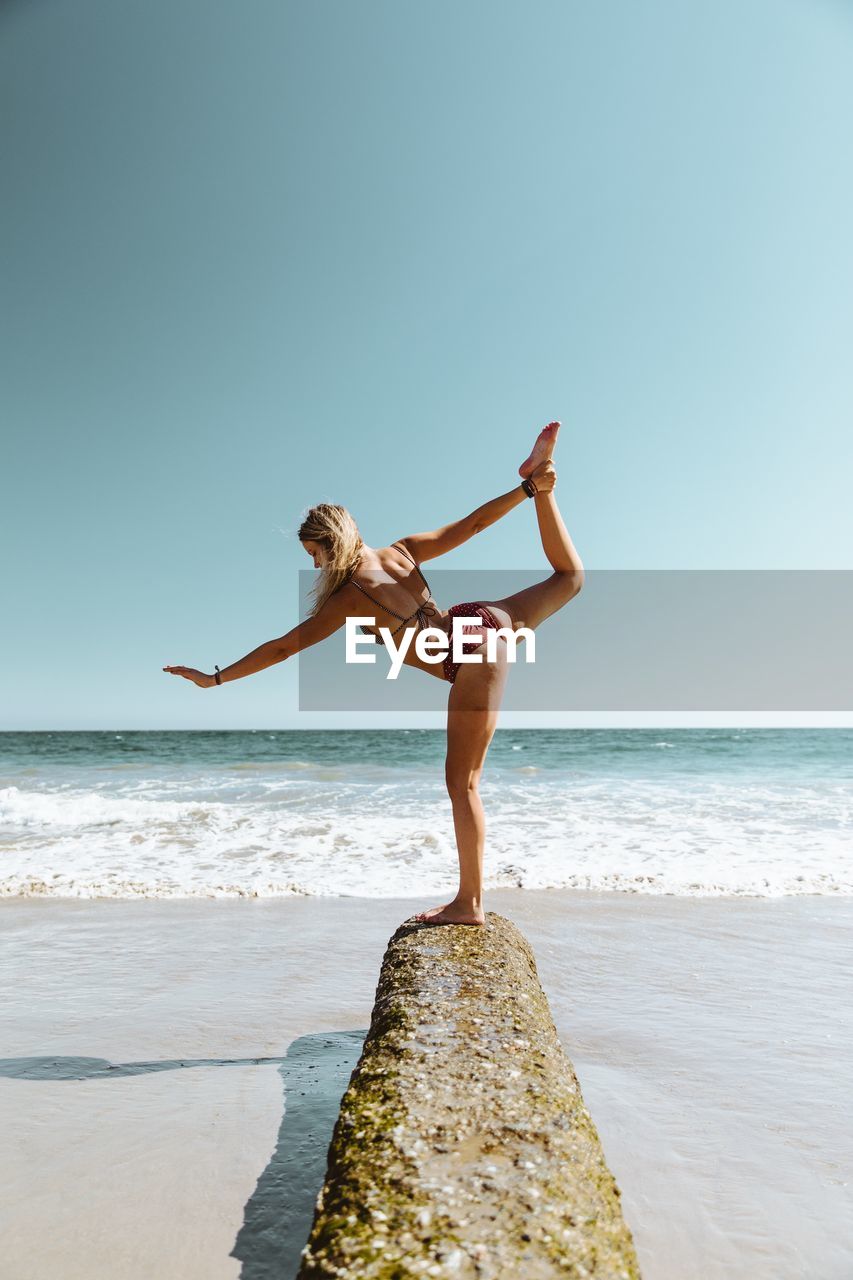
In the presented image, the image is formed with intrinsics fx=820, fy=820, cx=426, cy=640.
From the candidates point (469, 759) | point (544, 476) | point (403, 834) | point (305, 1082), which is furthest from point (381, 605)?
point (403, 834)

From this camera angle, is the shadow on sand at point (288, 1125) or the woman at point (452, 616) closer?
the shadow on sand at point (288, 1125)

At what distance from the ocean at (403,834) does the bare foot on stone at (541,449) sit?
5124mm

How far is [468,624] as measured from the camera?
3.98 meters

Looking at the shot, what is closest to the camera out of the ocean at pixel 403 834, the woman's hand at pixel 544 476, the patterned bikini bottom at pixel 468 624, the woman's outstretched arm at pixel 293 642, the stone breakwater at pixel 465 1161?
the stone breakwater at pixel 465 1161

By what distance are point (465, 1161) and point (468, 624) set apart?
247 cm

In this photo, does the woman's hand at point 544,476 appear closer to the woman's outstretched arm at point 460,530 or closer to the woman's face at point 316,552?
the woman's outstretched arm at point 460,530

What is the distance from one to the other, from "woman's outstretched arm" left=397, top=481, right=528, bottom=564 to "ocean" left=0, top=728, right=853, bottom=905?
4.71m

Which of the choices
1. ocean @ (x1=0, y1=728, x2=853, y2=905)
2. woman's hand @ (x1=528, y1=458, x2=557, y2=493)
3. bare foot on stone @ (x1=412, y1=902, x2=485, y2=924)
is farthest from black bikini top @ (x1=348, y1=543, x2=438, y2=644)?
ocean @ (x1=0, y1=728, x2=853, y2=905)

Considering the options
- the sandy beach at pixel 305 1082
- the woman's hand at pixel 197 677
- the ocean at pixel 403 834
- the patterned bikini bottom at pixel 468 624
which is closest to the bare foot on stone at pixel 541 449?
the patterned bikini bottom at pixel 468 624

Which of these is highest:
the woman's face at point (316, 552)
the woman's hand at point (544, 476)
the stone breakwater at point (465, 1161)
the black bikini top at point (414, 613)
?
the woman's hand at point (544, 476)

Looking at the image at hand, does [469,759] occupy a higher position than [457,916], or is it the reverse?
[469,759]

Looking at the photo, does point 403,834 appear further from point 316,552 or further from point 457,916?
point 316,552

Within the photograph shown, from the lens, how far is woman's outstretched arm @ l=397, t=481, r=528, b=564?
13.8 ft

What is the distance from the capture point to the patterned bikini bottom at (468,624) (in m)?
3.97
